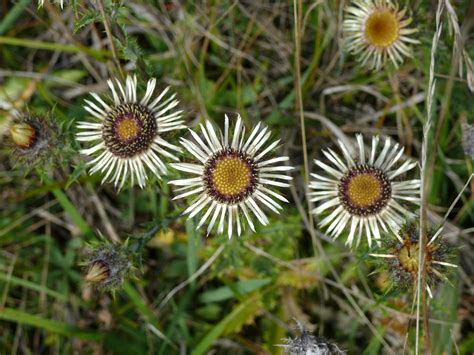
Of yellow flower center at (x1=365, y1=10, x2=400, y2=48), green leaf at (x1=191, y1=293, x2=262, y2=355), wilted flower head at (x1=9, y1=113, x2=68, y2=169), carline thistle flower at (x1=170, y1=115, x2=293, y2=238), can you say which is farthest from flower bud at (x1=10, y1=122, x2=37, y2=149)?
yellow flower center at (x1=365, y1=10, x2=400, y2=48)

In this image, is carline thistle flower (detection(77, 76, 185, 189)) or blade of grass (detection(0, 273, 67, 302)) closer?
carline thistle flower (detection(77, 76, 185, 189))

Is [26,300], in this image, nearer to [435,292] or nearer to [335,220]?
[335,220]

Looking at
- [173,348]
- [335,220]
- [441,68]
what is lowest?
[173,348]

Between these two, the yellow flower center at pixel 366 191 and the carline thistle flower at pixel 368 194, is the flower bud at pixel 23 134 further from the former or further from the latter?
the yellow flower center at pixel 366 191

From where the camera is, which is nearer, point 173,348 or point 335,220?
point 335,220

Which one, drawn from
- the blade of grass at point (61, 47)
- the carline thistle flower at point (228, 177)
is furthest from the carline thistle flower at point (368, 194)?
the blade of grass at point (61, 47)

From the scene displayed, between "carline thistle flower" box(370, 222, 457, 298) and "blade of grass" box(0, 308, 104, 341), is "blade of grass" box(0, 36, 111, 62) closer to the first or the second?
"blade of grass" box(0, 308, 104, 341)

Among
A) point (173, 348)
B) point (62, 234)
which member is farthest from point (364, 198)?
point (62, 234)

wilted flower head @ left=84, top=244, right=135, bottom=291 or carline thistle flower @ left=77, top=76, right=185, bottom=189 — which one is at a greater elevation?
carline thistle flower @ left=77, top=76, right=185, bottom=189
